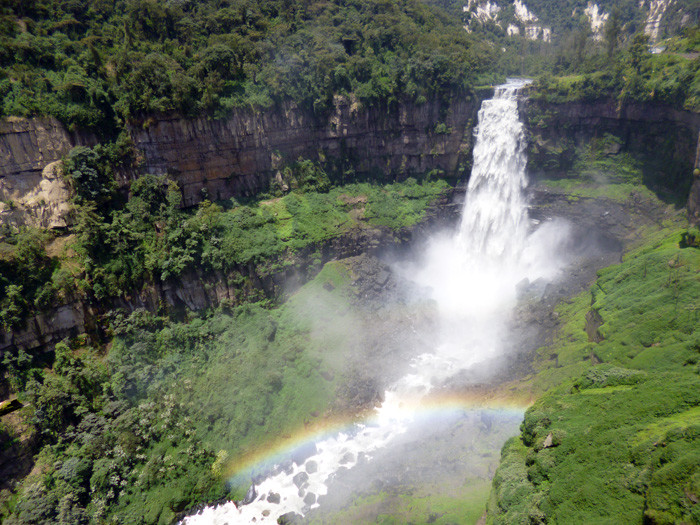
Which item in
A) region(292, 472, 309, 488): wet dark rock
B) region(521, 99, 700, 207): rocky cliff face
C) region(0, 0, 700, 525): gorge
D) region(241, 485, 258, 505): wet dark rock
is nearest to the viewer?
region(0, 0, 700, 525): gorge

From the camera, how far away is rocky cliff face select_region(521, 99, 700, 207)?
3170 centimetres

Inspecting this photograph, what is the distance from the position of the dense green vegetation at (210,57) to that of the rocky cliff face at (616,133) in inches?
398

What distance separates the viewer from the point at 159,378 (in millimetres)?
26672

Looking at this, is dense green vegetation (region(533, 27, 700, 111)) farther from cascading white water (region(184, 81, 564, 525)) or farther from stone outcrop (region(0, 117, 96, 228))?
stone outcrop (region(0, 117, 96, 228))

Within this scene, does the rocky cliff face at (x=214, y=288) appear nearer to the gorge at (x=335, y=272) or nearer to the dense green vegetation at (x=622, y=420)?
the gorge at (x=335, y=272)

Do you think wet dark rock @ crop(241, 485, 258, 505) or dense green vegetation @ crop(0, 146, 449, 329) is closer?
wet dark rock @ crop(241, 485, 258, 505)

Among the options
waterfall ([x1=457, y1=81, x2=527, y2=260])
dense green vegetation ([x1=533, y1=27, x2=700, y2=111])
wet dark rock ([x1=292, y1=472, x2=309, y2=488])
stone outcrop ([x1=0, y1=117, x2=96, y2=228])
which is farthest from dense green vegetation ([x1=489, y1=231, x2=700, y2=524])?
stone outcrop ([x1=0, y1=117, x2=96, y2=228])

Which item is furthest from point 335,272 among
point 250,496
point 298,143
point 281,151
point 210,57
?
point 210,57

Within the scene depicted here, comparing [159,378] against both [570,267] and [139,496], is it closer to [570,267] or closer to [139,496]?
[139,496]

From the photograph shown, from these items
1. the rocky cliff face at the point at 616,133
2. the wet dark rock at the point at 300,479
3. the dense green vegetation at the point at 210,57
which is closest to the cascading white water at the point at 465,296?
the wet dark rock at the point at 300,479

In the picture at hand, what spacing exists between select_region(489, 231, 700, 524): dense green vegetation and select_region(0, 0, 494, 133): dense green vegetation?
97.2 feet

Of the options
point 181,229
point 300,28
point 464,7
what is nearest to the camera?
point 181,229

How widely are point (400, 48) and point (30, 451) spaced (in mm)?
49900

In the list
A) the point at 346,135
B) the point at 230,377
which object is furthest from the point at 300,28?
the point at 230,377
